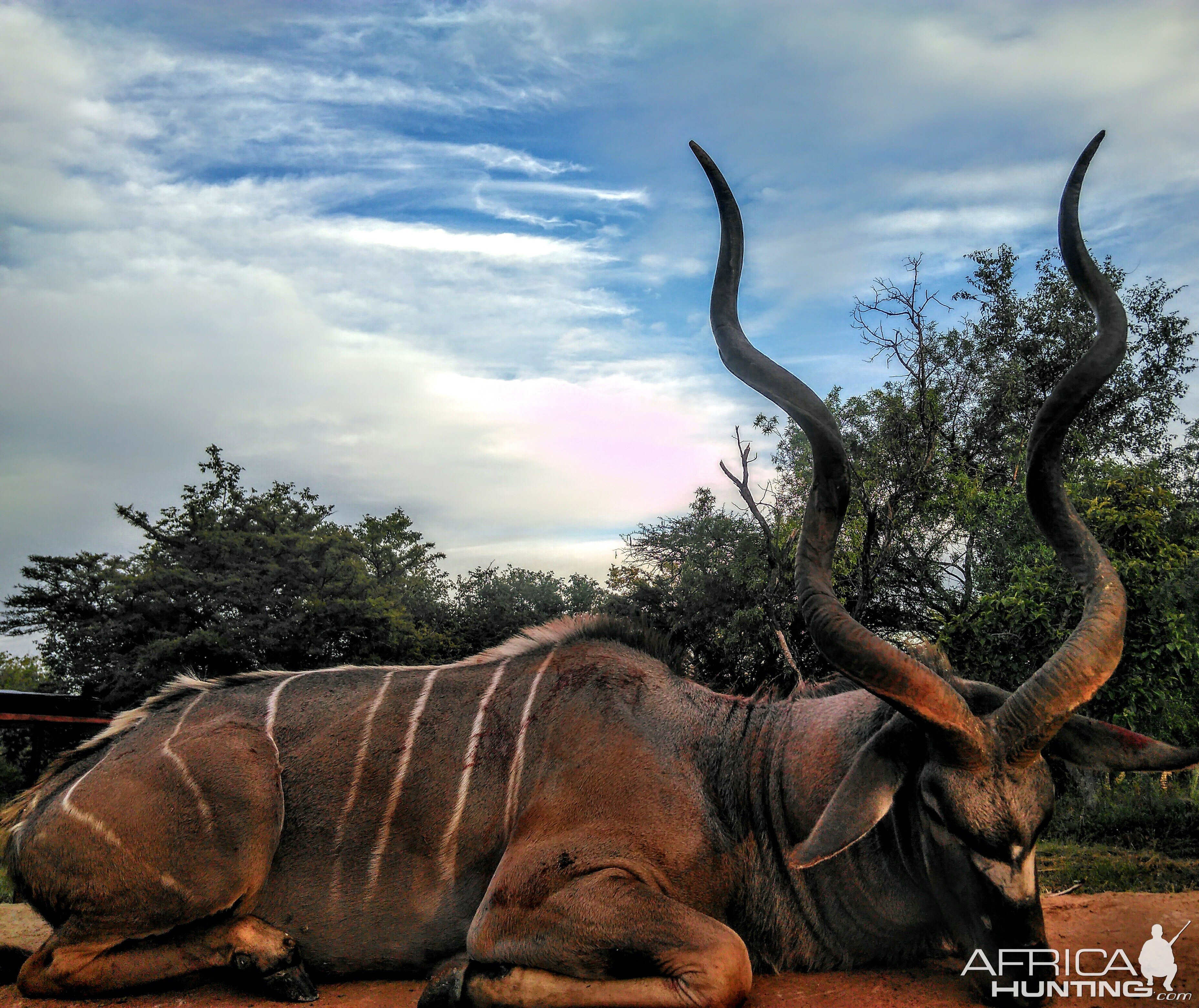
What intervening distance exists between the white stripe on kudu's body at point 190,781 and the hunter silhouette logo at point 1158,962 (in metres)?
3.83

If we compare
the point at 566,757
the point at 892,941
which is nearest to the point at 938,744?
the point at 892,941

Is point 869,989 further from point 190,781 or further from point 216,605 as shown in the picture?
point 216,605

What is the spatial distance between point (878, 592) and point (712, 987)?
33.3ft

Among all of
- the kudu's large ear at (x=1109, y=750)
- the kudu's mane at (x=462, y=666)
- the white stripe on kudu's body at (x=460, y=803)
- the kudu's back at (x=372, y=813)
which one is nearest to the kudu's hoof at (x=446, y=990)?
the kudu's back at (x=372, y=813)

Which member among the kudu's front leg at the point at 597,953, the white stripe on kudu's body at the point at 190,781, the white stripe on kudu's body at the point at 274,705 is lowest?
the kudu's front leg at the point at 597,953

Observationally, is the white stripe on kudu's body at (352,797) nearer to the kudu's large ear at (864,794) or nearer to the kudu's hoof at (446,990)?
the kudu's hoof at (446,990)

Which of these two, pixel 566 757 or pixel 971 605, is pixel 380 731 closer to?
pixel 566 757

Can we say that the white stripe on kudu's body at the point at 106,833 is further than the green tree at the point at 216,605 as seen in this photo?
No

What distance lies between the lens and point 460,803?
410 cm

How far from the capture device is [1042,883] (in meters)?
Answer: 6.04

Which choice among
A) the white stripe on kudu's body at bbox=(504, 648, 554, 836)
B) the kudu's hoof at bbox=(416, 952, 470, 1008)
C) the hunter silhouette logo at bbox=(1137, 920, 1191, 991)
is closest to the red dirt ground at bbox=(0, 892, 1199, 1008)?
the hunter silhouette logo at bbox=(1137, 920, 1191, 991)

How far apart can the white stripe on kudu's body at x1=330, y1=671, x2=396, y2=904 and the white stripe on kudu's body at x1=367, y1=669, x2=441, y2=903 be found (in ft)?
0.45

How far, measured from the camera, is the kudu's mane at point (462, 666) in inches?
183

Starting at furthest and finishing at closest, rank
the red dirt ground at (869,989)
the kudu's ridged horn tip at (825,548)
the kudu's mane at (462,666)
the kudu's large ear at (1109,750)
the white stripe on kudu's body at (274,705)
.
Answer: the kudu's mane at (462,666) → the white stripe on kudu's body at (274,705) → the kudu's large ear at (1109,750) → the red dirt ground at (869,989) → the kudu's ridged horn tip at (825,548)
